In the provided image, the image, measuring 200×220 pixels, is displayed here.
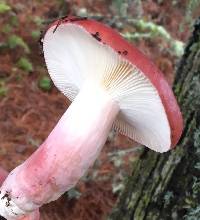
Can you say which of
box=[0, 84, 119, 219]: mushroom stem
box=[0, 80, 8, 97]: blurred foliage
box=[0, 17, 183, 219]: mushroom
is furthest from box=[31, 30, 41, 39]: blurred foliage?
box=[0, 84, 119, 219]: mushroom stem

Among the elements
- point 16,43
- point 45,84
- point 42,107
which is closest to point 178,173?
point 42,107

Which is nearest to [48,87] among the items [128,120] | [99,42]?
[128,120]

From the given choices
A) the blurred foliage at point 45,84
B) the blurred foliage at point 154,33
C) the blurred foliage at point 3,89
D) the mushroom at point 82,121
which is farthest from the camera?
the blurred foliage at point 154,33

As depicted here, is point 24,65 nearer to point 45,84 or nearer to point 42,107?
point 45,84

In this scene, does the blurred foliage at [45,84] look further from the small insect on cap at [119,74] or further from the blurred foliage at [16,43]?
the small insect on cap at [119,74]

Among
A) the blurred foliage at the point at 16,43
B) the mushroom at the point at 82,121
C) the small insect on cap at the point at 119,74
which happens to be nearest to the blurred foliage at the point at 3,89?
the blurred foliage at the point at 16,43

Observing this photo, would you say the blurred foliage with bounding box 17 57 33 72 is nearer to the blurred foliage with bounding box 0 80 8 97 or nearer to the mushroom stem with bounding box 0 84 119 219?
the blurred foliage with bounding box 0 80 8 97
